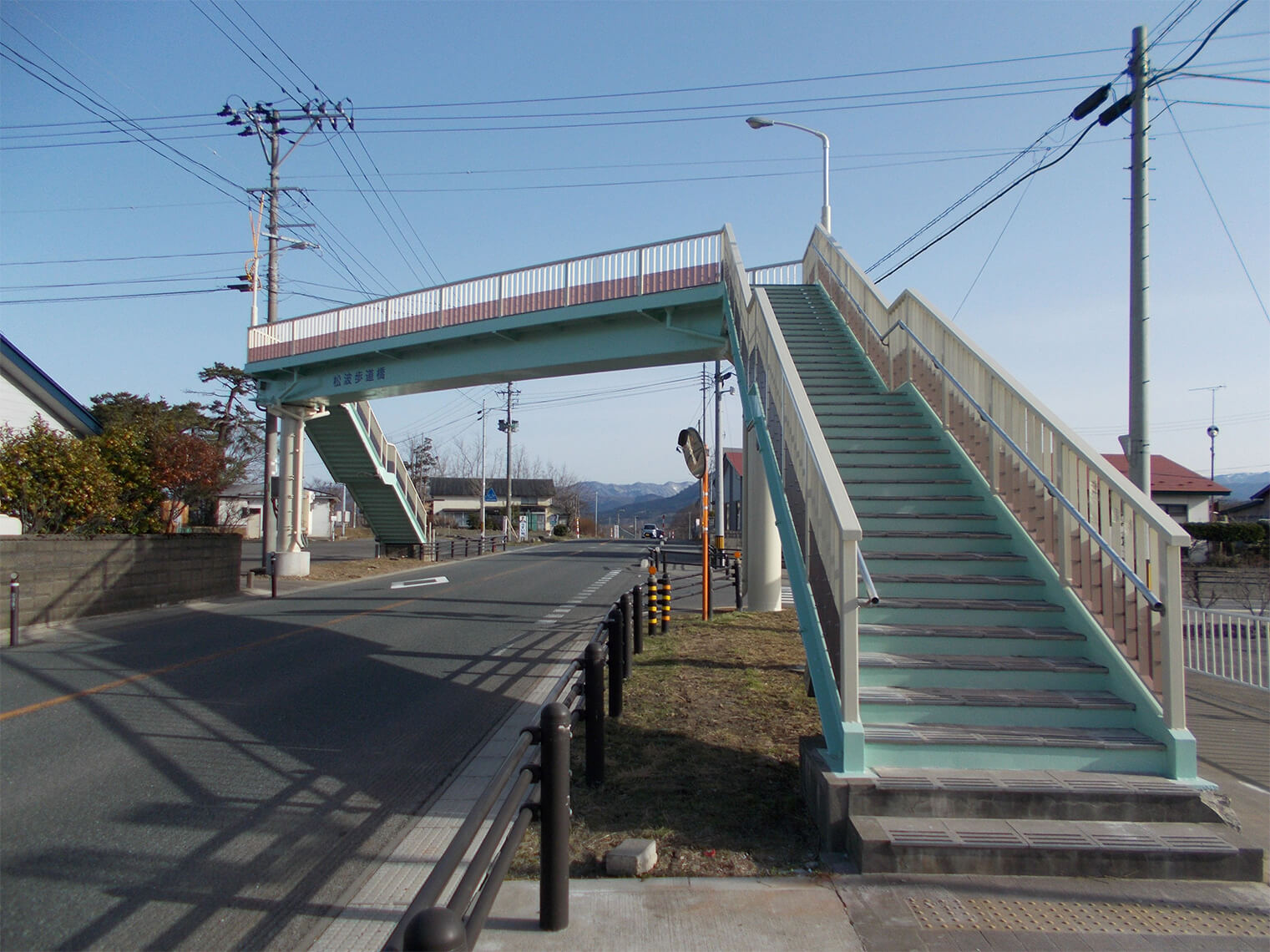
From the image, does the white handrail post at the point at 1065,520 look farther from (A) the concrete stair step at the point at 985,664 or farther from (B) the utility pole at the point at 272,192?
(B) the utility pole at the point at 272,192

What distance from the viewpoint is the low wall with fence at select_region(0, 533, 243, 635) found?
534 inches

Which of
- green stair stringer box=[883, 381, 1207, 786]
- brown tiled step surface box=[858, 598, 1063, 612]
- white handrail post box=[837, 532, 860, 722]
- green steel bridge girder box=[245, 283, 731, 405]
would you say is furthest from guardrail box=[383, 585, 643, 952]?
green steel bridge girder box=[245, 283, 731, 405]

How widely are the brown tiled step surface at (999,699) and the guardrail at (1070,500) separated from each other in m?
0.31

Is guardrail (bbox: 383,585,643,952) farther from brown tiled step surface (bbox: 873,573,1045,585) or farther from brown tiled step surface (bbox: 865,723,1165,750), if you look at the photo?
brown tiled step surface (bbox: 873,573,1045,585)

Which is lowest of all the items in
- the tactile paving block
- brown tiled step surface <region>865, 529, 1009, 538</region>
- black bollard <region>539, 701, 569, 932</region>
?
the tactile paving block

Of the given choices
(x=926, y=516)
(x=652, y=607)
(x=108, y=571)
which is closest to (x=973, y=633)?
(x=926, y=516)

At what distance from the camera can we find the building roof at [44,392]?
19000 millimetres

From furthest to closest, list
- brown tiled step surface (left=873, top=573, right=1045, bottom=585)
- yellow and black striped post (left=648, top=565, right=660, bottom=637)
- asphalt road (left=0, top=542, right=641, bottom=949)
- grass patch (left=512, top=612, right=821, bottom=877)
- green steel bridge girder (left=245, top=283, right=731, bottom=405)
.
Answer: green steel bridge girder (left=245, top=283, right=731, bottom=405) → yellow and black striped post (left=648, top=565, right=660, bottom=637) → brown tiled step surface (left=873, top=573, right=1045, bottom=585) → grass patch (left=512, top=612, right=821, bottom=877) → asphalt road (left=0, top=542, right=641, bottom=949)

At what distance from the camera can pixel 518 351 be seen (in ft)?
65.2

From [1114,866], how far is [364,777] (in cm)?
488

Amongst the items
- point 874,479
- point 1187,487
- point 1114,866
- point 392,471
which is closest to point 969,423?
point 874,479

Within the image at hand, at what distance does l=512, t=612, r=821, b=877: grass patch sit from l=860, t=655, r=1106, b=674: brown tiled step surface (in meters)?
1.05

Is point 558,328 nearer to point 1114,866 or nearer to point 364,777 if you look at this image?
point 364,777

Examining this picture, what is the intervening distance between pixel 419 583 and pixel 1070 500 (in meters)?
19.6
